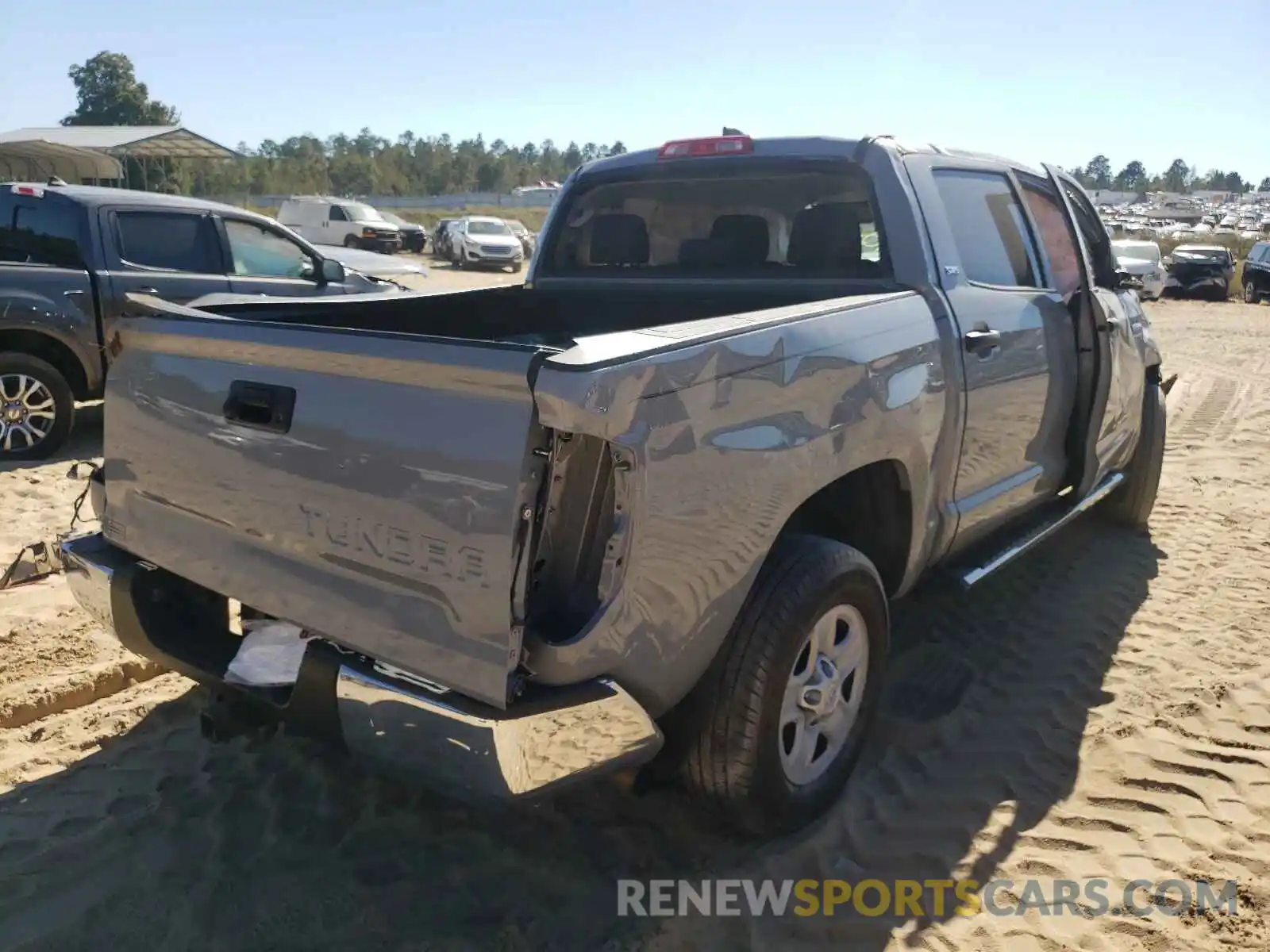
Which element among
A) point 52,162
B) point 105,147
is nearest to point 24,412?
point 105,147

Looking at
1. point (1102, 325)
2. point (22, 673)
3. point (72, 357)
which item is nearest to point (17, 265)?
point (72, 357)

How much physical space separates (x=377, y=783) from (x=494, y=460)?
5.08 ft

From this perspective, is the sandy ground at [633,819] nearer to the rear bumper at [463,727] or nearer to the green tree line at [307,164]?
the rear bumper at [463,727]

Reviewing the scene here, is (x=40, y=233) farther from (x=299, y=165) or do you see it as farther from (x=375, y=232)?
(x=299, y=165)

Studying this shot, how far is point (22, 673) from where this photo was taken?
3824 mm

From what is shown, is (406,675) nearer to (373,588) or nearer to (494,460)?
(373,588)

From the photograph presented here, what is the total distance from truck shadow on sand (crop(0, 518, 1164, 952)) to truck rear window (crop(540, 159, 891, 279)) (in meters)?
1.75

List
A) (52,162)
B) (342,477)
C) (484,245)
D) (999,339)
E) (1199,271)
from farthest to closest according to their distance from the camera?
(52,162)
(484,245)
(1199,271)
(999,339)
(342,477)

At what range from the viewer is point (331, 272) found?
782 centimetres

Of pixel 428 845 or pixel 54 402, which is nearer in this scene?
pixel 428 845

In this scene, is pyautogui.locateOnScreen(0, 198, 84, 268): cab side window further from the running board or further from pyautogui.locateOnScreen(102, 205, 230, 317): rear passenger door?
the running board

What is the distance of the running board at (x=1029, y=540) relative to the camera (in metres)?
3.71

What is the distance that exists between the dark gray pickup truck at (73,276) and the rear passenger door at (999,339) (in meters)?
5.35

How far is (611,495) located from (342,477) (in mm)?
641
